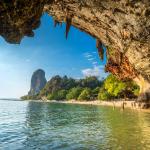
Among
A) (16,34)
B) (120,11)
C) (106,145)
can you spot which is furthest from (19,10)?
(106,145)

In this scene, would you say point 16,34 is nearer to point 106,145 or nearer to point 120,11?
point 120,11

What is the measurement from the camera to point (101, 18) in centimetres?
2494

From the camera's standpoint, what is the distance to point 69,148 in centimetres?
2414

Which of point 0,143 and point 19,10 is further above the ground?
point 19,10

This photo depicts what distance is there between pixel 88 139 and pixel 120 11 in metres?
12.9

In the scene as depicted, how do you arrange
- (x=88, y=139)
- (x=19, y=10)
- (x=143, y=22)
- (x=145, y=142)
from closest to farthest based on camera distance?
(x=19, y=10) → (x=143, y=22) → (x=145, y=142) → (x=88, y=139)

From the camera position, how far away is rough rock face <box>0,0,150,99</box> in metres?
17.9

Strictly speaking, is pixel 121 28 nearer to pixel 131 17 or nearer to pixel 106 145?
pixel 131 17

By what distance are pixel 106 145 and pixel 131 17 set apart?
1088 centimetres

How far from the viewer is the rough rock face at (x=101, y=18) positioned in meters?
17.9

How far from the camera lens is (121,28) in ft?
80.8

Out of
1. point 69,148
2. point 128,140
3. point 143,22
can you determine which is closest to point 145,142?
point 128,140

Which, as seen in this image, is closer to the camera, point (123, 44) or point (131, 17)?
point (131, 17)

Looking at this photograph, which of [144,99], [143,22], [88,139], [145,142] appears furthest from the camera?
[144,99]
